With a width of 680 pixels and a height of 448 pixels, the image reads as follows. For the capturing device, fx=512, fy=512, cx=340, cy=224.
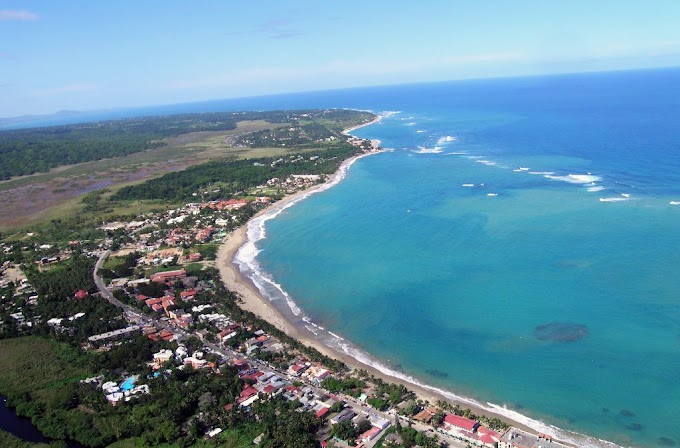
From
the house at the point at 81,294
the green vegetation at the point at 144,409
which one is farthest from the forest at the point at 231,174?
the green vegetation at the point at 144,409

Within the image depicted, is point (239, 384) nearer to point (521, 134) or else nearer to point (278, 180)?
point (278, 180)

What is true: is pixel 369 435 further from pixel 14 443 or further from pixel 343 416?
pixel 14 443

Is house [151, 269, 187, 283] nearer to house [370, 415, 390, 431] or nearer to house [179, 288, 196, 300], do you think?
house [179, 288, 196, 300]

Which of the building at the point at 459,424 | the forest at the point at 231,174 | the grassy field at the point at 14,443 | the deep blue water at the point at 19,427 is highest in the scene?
the forest at the point at 231,174

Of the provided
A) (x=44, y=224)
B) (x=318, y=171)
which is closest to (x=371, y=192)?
(x=318, y=171)

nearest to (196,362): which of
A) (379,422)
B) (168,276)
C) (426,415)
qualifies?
(379,422)

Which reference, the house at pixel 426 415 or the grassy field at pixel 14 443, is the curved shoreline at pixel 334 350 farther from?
the grassy field at pixel 14 443
